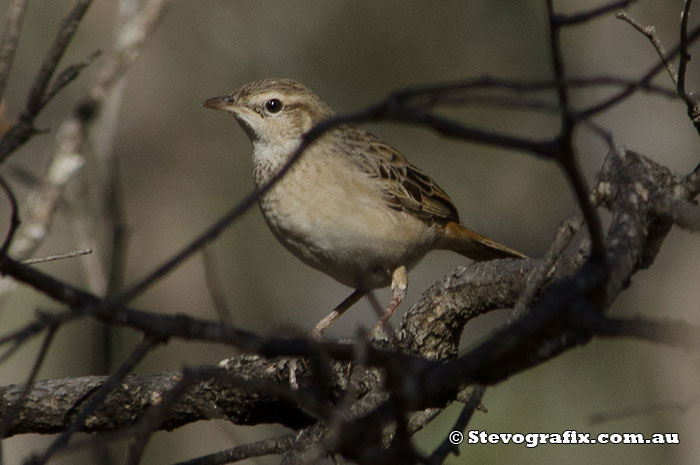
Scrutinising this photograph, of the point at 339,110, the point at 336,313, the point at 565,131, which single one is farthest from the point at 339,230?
the point at 339,110

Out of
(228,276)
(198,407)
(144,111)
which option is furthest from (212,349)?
(198,407)

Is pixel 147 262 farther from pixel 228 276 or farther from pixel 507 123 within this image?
pixel 507 123

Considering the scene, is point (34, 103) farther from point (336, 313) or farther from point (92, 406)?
point (336, 313)

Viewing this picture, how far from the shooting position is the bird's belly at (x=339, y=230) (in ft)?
15.8

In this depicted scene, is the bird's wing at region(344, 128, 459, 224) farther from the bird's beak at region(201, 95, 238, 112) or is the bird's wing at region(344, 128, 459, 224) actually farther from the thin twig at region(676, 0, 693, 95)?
the thin twig at region(676, 0, 693, 95)

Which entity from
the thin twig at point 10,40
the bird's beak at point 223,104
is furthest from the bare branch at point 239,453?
the bird's beak at point 223,104

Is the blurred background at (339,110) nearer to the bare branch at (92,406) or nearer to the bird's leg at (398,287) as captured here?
the bird's leg at (398,287)

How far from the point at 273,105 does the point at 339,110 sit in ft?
14.4

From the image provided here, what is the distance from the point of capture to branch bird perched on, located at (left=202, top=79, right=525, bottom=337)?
4.84m

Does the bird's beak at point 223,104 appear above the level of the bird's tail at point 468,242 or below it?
above

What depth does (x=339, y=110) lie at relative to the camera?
31.8 feet

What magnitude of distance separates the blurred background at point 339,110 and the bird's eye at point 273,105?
100 inches

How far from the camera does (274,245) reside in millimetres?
9453

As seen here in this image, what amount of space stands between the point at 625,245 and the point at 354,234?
2488 millimetres
